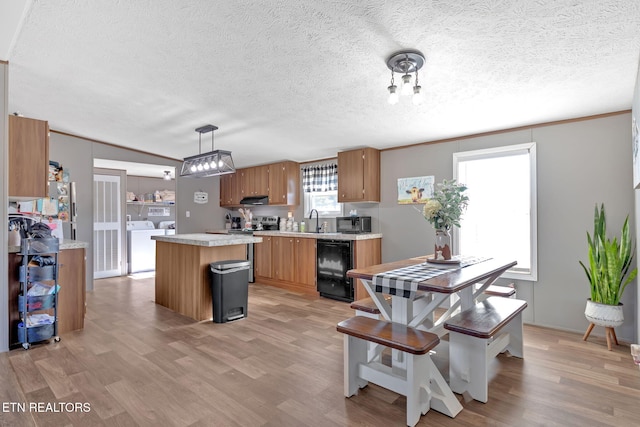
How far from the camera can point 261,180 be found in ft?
20.5

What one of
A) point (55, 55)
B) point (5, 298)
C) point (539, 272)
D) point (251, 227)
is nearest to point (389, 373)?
point (539, 272)

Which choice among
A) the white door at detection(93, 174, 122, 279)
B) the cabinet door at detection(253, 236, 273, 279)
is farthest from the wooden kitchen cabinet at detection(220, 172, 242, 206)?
the white door at detection(93, 174, 122, 279)

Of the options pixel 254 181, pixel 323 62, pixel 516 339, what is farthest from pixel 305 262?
pixel 323 62

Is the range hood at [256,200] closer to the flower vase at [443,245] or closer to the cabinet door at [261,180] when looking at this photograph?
the cabinet door at [261,180]

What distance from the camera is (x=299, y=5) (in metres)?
1.86

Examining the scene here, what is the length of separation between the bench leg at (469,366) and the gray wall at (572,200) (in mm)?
1867

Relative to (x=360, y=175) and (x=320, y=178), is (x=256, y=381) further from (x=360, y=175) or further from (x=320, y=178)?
(x=320, y=178)

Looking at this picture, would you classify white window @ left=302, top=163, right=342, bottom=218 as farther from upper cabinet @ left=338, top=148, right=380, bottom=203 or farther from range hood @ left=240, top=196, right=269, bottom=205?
range hood @ left=240, top=196, right=269, bottom=205

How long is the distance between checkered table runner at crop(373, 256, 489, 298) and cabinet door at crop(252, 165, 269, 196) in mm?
4152

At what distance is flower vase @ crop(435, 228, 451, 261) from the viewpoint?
8.59 feet

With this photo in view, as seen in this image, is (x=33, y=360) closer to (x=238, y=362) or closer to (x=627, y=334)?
(x=238, y=362)

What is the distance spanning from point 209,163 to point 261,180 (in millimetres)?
2124

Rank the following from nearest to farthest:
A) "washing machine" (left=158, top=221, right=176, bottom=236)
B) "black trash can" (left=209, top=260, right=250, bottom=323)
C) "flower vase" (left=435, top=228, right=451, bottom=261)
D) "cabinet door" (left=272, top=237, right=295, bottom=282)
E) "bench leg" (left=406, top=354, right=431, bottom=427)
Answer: "bench leg" (left=406, top=354, right=431, bottom=427) → "flower vase" (left=435, top=228, right=451, bottom=261) → "black trash can" (left=209, top=260, right=250, bottom=323) → "cabinet door" (left=272, top=237, right=295, bottom=282) → "washing machine" (left=158, top=221, right=176, bottom=236)

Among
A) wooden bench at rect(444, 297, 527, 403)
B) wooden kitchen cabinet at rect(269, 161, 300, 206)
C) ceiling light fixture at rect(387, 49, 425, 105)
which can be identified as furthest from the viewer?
wooden kitchen cabinet at rect(269, 161, 300, 206)
